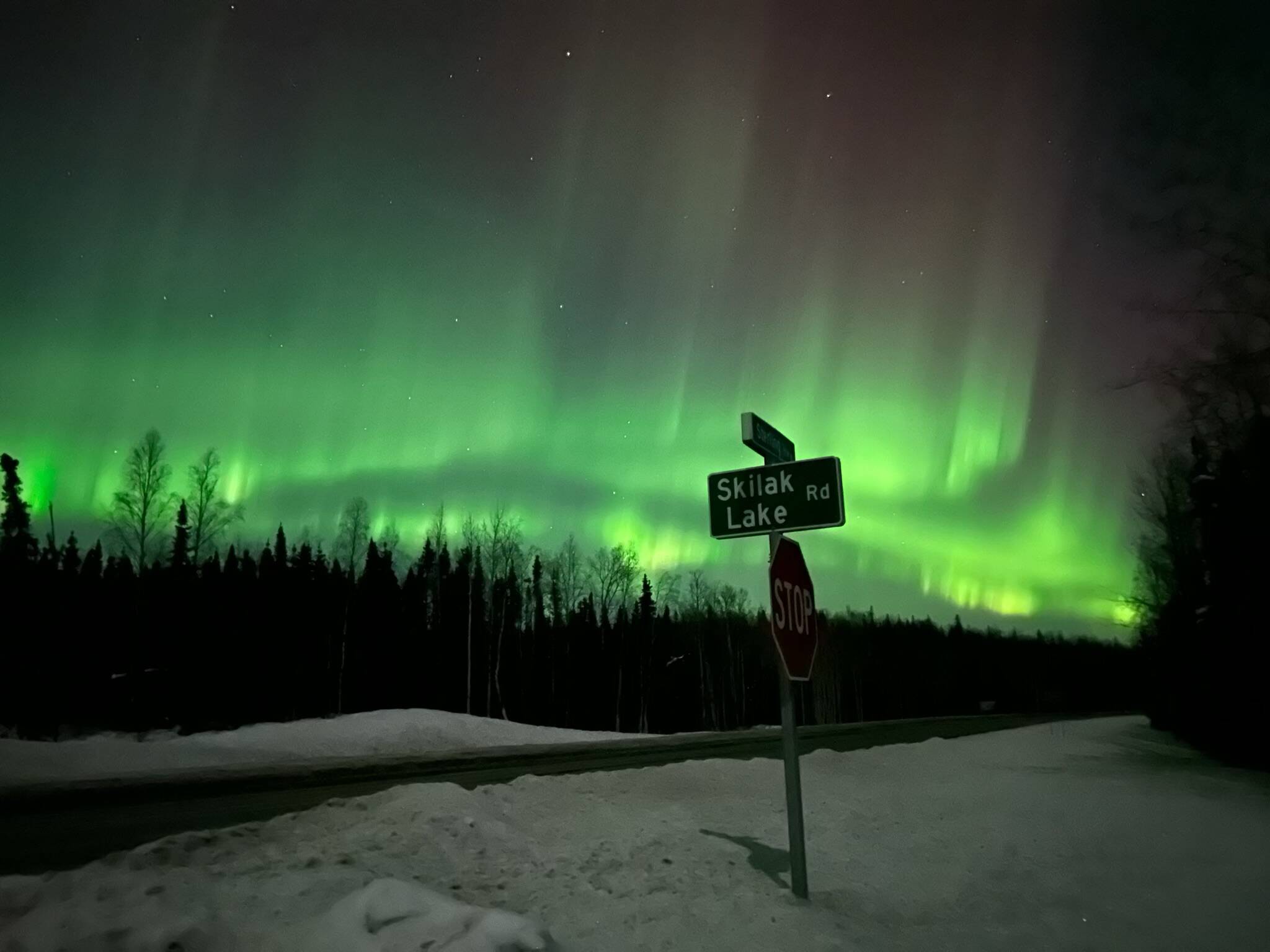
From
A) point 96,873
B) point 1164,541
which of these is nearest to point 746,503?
point 96,873

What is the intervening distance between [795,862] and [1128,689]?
124m

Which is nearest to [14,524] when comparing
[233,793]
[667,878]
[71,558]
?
[71,558]

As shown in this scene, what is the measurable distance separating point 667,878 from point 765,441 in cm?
376

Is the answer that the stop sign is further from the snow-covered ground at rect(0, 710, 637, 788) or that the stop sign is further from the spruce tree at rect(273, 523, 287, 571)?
the spruce tree at rect(273, 523, 287, 571)

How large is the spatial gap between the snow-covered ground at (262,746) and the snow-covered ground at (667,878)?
14.0 metres

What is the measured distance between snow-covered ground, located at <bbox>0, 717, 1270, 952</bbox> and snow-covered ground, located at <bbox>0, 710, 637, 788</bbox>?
45.9ft

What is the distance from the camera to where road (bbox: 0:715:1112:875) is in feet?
33.6

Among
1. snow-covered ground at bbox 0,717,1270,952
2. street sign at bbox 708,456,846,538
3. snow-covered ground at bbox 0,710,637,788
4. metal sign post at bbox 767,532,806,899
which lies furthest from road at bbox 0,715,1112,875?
street sign at bbox 708,456,846,538

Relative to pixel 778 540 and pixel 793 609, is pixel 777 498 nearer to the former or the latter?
pixel 778 540

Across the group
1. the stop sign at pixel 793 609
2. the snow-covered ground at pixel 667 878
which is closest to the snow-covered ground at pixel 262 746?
the snow-covered ground at pixel 667 878

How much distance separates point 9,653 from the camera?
43469 mm

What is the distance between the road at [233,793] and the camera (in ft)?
33.6

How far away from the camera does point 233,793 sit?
50.4ft

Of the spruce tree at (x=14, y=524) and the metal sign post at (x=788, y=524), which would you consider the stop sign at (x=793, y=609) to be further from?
the spruce tree at (x=14, y=524)
